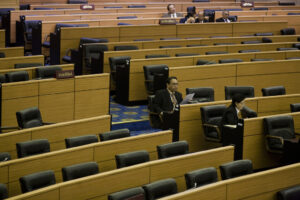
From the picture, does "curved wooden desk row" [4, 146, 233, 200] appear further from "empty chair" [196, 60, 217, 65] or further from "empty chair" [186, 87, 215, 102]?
"empty chair" [196, 60, 217, 65]

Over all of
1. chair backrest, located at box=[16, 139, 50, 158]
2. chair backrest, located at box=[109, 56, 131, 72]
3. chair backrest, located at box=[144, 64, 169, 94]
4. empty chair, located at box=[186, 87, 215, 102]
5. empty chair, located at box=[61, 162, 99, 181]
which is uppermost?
chair backrest, located at box=[109, 56, 131, 72]

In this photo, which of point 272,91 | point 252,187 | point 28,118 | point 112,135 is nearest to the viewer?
point 252,187

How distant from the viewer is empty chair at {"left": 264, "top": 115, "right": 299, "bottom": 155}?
26.3 ft

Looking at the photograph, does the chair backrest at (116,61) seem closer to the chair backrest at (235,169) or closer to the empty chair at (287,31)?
the chair backrest at (235,169)

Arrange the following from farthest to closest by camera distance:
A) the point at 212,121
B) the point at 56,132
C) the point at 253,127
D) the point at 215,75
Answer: the point at 215,75, the point at 212,121, the point at 253,127, the point at 56,132

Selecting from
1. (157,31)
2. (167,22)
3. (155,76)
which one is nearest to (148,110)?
(155,76)

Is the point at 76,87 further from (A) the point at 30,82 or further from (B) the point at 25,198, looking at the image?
(B) the point at 25,198

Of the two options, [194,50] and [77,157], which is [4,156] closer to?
[77,157]

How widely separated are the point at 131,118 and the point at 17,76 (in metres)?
2.04

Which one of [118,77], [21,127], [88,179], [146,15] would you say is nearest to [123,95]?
[118,77]

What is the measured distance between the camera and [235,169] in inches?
254

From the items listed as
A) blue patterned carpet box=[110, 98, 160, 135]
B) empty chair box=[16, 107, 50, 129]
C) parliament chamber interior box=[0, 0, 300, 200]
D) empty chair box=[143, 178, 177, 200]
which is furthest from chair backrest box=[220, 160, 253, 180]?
blue patterned carpet box=[110, 98, 160, 135]

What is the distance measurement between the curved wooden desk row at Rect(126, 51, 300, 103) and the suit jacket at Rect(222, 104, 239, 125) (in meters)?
2.02

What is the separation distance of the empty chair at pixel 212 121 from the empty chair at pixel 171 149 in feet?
4.30
